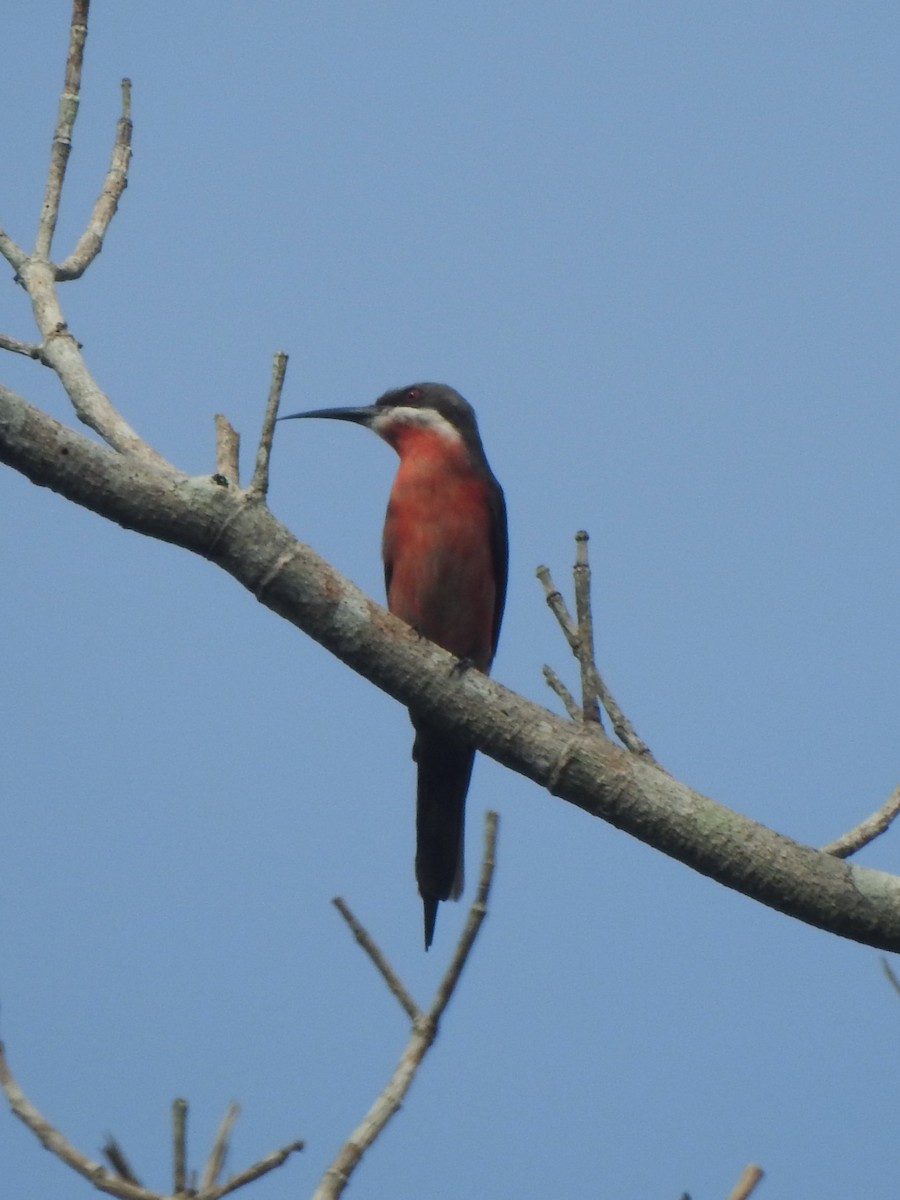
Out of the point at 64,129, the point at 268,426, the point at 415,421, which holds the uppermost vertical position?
the point at 415,421

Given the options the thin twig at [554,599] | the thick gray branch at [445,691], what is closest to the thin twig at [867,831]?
the thick gray branch at [445,691]

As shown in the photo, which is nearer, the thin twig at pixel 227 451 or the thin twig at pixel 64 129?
the thin twig at pixel 227 451

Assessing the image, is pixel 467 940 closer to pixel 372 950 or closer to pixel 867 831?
pixel 372 950

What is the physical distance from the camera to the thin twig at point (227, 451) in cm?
433

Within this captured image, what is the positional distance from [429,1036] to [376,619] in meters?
1.21

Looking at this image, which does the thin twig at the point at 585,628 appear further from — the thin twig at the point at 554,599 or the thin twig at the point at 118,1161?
the thin twig at the point at 118,1161

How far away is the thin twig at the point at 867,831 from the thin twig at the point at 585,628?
706mm

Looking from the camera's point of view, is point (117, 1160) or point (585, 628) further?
point (585, 628)

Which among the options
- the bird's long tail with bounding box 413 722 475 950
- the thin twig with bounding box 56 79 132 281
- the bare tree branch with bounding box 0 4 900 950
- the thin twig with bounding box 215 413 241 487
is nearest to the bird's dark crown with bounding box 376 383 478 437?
the bird's long tail with bounding box 413 722 475 950

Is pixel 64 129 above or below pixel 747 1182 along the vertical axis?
above

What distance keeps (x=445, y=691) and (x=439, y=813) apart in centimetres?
235

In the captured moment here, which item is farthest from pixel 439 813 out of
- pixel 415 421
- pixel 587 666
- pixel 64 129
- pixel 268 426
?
pixel 64 129

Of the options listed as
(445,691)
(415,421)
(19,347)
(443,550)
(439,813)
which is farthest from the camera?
(415,421)

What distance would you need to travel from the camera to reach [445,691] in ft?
13.2
